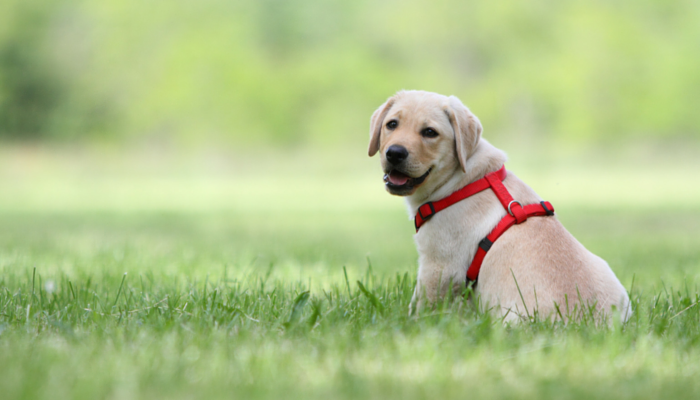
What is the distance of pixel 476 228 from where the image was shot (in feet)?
10.0

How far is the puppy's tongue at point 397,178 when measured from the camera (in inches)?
126

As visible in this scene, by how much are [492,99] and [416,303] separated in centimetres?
3248

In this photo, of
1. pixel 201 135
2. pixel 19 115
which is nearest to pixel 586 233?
pixel 201 135

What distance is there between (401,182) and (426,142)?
245 millimetres

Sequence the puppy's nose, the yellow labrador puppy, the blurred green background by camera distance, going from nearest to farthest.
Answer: the yellow labrador puppy < the puppy's nose < the blurred green background

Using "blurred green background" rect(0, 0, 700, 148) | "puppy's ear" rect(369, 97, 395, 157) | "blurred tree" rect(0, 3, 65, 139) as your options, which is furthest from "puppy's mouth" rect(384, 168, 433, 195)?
"blurred tree" rect(0, 3, 65, 139)

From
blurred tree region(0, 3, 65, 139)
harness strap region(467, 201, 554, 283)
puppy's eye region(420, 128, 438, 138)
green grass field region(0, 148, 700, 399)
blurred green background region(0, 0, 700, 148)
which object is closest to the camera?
A: green grass field region(0, 148, 700, 399)

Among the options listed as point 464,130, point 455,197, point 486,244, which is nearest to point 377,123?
point 464,130

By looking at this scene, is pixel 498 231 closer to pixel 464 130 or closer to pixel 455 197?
pixel 455 197

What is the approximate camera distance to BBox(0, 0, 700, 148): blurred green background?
30.5 metres

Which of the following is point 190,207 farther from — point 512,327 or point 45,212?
point 512,327

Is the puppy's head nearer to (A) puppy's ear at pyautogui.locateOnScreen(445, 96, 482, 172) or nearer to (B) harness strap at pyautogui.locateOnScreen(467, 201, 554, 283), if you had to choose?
(A) puppy's ear at pyautogui.locateOnScreen(445, 96, 482, 172)

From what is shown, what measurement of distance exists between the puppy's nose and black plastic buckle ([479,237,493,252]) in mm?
564

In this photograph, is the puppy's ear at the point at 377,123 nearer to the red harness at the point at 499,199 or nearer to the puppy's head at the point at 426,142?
the puppy's head at the point at 426,142
